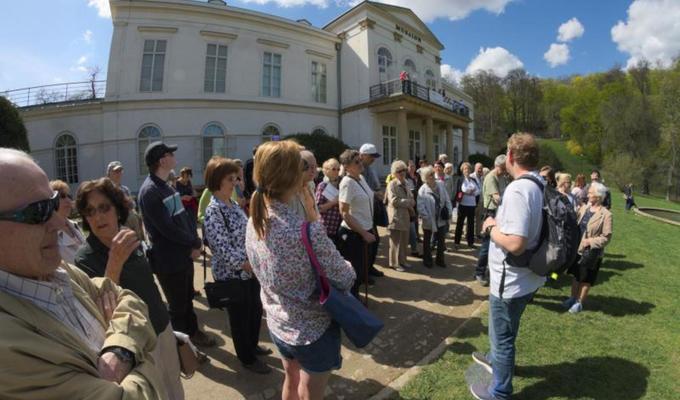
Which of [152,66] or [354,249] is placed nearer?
[354,249]

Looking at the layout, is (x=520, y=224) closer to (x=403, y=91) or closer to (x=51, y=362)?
(x=51, y=362)

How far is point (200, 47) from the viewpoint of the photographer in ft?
58.7

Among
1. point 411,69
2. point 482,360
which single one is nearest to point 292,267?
point 482,360

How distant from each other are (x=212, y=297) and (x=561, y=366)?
339cm

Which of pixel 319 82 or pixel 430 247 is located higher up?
pixel 319 82

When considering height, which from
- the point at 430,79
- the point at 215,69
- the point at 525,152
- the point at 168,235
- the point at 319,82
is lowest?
the point at 168,235

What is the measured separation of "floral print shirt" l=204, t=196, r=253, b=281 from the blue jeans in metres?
2.14

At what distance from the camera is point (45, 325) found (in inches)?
38.6

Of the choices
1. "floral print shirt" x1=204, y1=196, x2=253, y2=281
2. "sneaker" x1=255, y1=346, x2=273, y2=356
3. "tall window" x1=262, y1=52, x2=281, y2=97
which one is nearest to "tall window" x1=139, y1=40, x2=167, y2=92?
"tall window" x1=262, y1=52, x2=281, y2=97

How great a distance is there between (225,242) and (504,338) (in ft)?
8.06

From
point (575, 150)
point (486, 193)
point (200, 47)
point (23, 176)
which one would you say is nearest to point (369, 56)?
point (200, 47)

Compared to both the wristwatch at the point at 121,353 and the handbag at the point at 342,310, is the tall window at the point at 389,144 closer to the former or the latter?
the handbag at the point at 342,310

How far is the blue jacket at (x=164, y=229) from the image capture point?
327 centimetres

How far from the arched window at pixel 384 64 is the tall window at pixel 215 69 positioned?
31.9ft
